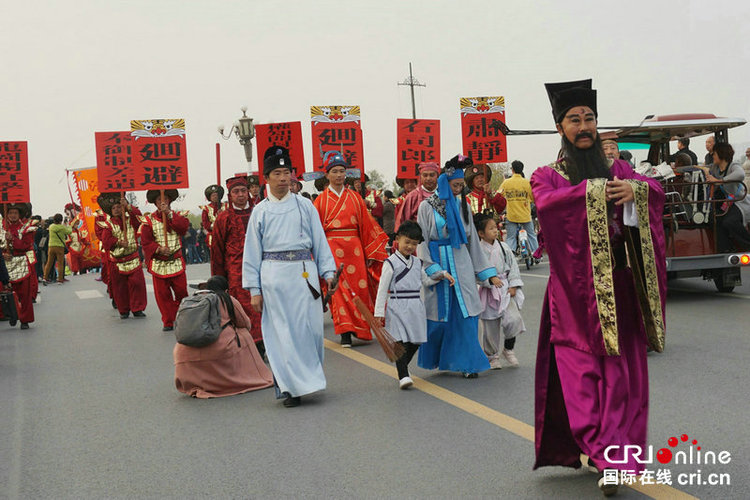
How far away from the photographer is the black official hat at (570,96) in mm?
4477

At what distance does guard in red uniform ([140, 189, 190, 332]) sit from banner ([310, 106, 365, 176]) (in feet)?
8.22

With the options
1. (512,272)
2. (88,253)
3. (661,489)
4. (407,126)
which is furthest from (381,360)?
(88,253)

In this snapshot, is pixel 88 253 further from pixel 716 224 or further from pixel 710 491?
pixel 710 491

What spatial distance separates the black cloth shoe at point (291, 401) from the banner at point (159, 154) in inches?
270

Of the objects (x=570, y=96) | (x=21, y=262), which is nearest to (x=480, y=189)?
(x=21, y=262)

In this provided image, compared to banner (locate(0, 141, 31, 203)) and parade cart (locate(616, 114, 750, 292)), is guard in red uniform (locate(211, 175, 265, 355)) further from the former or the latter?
banner (locate(0, 141, 31, 203))

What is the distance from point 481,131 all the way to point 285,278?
8207 mm

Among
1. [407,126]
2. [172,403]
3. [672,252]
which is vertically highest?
[407,126]

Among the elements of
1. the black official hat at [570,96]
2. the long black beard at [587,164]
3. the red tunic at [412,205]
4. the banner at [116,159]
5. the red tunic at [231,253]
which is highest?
the banner at [116,159]

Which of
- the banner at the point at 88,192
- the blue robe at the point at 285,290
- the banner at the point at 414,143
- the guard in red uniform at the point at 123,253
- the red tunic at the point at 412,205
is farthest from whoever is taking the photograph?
the banner at the point at 88,192

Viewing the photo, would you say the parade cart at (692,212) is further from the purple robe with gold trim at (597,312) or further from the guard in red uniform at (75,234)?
the guard in red uniform at (75,234)

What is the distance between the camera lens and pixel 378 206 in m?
15.9

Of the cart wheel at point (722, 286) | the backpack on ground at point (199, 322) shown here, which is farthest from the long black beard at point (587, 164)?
the cart wheel at point (722, 286)

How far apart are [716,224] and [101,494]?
28.3ft
